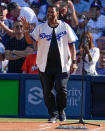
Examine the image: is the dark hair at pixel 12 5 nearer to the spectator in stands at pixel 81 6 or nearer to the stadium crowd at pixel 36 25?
the stadium crowd at pixel 36 25

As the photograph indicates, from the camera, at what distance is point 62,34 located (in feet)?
19.6

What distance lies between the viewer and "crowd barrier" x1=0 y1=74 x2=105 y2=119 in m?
7.81

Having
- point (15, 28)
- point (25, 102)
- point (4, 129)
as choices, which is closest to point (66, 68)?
point (4, 129)

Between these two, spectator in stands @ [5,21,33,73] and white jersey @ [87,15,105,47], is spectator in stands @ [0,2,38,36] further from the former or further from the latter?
white jersey @ [87,15,105,47]

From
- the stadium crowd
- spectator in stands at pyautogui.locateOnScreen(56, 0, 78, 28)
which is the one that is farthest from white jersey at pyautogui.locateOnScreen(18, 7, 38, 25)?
spectator in stands at pyautogui.locateOnScreen(56, 0, 78, 28)

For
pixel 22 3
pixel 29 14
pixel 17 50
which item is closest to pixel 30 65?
pixel 17 50

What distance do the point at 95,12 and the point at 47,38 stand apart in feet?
12.5

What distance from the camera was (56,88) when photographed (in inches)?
238

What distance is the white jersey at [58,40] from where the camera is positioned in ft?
19.5

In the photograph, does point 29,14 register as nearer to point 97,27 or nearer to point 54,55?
point 97,27

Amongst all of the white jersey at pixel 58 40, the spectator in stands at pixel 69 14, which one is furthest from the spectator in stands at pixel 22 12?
the white jersey at pixel 58 40

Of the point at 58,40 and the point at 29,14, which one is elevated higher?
the point at 29,14

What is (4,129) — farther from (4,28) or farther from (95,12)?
(95,12)

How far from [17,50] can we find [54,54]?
278cm
